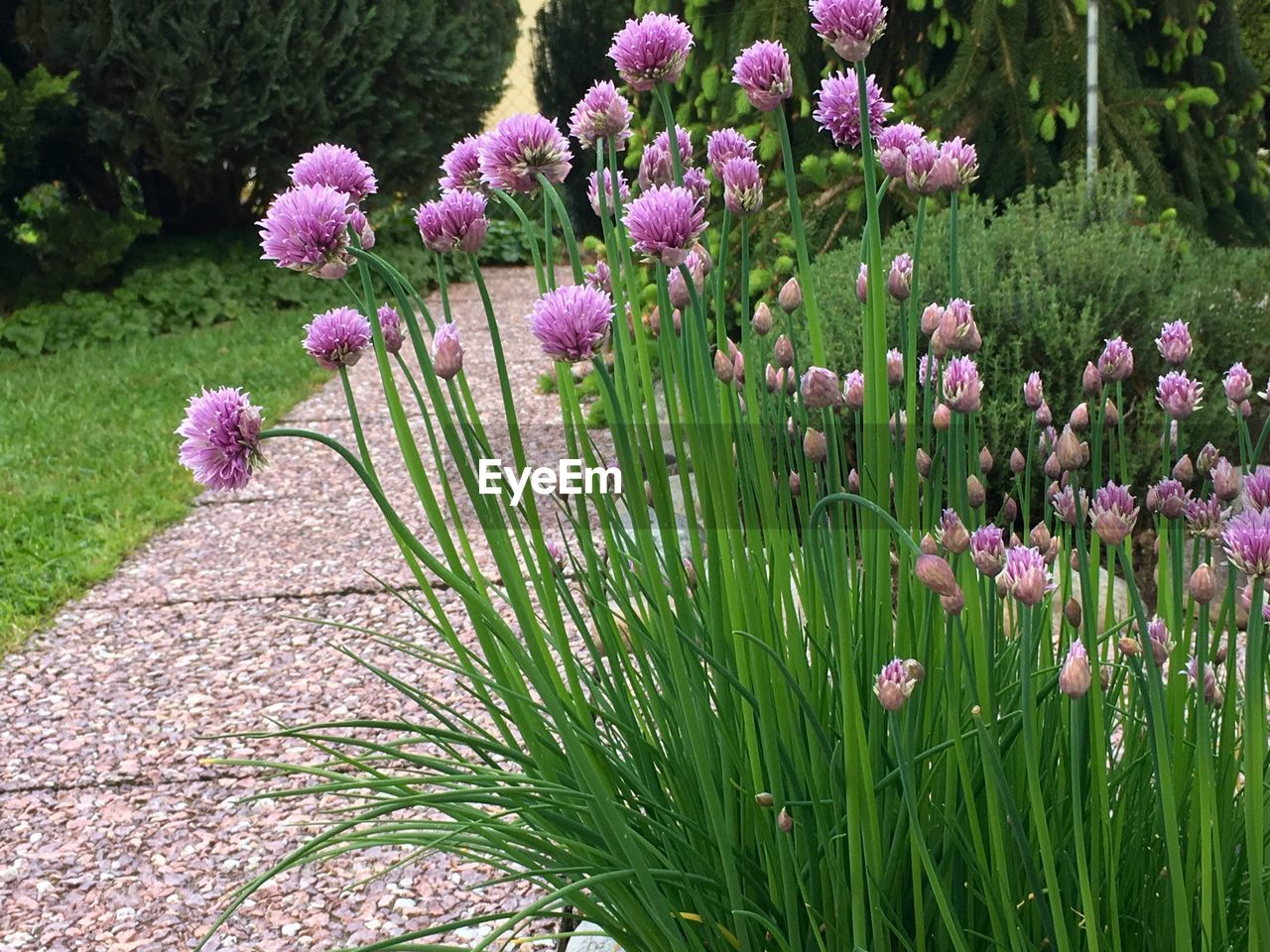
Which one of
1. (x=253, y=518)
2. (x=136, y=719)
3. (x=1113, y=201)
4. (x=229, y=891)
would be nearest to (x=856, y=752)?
(x=229, y=891)

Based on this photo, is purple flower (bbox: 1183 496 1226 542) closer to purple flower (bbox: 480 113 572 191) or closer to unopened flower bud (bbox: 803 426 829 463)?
unopened flower bud (bbox: 803 426 829 463)

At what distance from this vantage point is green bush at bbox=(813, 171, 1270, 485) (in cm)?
372

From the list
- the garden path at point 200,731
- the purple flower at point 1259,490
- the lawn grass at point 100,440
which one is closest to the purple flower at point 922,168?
the purple flower at point 1259,490

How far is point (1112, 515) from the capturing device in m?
1.10

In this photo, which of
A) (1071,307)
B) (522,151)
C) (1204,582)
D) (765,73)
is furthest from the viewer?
(1071,307)

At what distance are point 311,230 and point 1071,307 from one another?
3.05 metres

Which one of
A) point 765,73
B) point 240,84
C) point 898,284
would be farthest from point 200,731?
point 240,84

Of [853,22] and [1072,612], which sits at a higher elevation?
[853,22]

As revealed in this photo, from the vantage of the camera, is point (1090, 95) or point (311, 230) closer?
point (311, 230)

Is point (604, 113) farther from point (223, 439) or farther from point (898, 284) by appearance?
point (223, 439)

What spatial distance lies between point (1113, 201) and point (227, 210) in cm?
854

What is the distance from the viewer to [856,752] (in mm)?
1196

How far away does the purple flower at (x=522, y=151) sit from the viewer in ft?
4.71

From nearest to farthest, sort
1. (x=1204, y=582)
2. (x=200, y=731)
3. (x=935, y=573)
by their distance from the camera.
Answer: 1. (x=935, y=573)
2. (x=1204, y=582)
3. (x=200, y=731)
